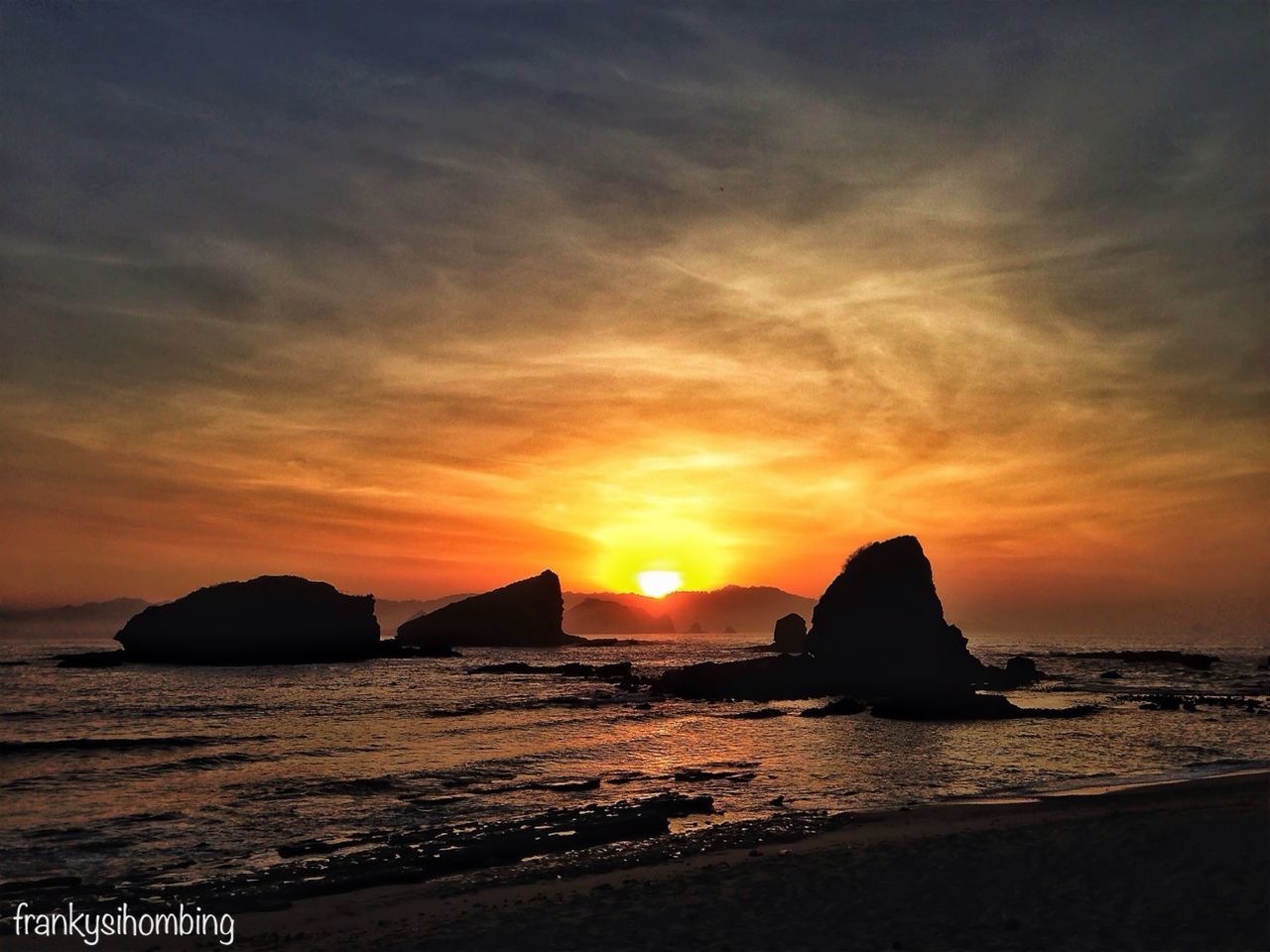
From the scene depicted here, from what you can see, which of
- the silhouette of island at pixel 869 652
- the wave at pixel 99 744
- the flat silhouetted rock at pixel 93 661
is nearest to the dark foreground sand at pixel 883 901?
the wave at pixel 99 744

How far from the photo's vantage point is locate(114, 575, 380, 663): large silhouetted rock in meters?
119

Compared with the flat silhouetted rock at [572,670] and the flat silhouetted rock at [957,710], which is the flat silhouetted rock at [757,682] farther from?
the flat silhouetted rock at [572,670]

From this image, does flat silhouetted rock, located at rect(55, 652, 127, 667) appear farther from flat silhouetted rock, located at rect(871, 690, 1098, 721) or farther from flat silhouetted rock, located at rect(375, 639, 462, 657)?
flat silhouetted rock, located at rect(871, 690, 1098, 721)

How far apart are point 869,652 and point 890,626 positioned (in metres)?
3.10

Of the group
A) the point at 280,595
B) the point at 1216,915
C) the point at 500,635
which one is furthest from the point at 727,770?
the point at 500,635

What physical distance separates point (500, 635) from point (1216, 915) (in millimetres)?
188090

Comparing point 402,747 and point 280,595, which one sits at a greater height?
point 280,595

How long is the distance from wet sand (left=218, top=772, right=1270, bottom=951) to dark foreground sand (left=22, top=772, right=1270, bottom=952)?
46 mm

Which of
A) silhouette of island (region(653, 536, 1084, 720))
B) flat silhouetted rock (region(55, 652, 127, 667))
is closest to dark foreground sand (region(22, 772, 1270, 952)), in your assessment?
silhouette of island (region(653, 536, 1084, 720))

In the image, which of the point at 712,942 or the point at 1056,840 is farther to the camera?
the point at 1056,840

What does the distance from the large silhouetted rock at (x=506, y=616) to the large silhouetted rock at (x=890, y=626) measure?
386ft

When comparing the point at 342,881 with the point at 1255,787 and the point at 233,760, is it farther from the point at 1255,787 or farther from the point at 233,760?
the point at 1255,787

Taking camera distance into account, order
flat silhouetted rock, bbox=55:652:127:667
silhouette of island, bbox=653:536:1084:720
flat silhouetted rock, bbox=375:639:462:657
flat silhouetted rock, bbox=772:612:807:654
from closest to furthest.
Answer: silhouette of island, bbox=653:536:1084:720 < flat silhouetted rock, bbox=55:652:127:667 < flat silhouetted rock, bbox=375:639:462:657 < flat silhouetted rock, bbox=772:612:807:654

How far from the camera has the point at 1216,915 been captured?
47.7 ft
